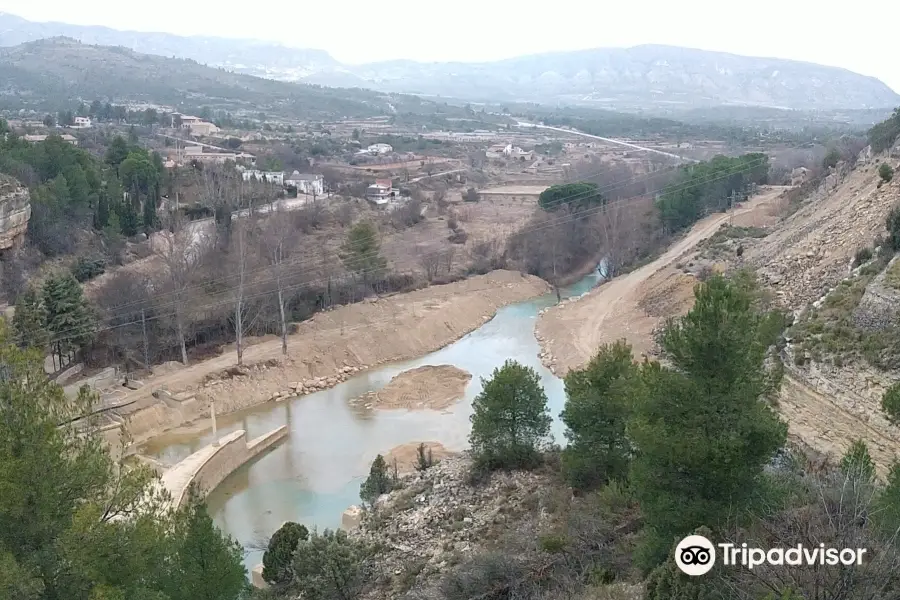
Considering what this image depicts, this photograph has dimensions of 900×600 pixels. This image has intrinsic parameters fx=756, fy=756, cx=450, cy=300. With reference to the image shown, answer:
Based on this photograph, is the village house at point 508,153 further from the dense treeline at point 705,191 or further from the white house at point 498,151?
the dense treeline at point 705,191

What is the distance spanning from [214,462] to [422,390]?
8.54m

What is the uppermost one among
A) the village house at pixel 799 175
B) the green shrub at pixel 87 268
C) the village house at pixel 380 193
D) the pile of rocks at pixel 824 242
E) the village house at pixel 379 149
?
the pile of rocks at pixel 824 242

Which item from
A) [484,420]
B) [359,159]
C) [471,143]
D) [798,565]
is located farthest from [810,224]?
[471,143]

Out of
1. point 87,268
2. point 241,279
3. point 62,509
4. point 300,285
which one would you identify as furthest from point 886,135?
point 62,509

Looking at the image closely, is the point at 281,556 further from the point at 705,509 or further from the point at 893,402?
the point at 893,402

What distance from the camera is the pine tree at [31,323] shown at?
858 inches

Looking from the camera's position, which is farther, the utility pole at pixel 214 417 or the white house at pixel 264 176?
the white house at pixel 264 176

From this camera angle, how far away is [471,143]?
8794 centimetres

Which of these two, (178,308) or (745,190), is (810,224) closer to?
(745,190)

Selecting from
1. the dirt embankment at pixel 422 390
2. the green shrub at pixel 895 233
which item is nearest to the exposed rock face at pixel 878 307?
the green shrub at pixel 895 233

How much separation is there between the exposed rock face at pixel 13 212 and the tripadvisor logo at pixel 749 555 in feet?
92.7

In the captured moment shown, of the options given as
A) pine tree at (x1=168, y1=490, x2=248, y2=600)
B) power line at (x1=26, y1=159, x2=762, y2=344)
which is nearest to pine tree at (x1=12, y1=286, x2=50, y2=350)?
power line at (x1=26, y1=159, x2=762, y2=344)

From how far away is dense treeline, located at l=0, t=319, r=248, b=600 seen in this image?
299 inches

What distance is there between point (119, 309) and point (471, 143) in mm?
66369
